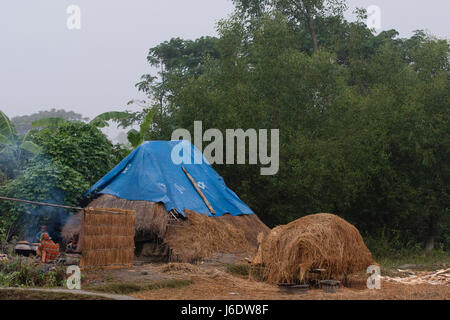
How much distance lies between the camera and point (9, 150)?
48.8 feet

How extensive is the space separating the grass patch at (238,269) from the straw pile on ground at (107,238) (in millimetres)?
1977

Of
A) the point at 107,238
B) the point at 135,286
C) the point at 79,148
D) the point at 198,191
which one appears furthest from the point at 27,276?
the point at 79,148

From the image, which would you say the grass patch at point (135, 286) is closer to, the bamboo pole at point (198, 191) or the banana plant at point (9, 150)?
the bamboo pole at point (198, 191)

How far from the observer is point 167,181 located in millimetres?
13234

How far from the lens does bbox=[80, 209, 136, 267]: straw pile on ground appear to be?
902 centimetres

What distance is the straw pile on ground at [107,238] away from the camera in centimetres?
902

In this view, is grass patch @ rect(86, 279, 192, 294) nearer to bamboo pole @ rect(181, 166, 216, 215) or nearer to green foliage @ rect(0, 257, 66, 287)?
green foliage @ rect(0, 257, 66, 287)

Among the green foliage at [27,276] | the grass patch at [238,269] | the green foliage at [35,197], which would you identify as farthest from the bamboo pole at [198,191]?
the green foliage at [27,276]

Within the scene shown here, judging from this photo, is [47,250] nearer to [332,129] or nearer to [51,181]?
[51,181]

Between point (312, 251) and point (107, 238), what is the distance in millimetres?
3720

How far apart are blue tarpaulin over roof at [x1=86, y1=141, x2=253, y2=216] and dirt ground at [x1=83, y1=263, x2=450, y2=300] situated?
300 centimetres

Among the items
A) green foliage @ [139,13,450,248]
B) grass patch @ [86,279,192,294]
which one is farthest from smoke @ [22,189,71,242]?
green foliage @ [139,13,450,248]
